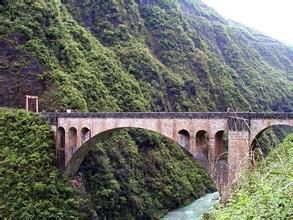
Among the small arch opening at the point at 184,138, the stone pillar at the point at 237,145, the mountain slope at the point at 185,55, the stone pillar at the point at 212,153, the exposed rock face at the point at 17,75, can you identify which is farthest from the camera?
the mountain slope at the point at 185,55

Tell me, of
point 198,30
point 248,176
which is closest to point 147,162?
point 248,176

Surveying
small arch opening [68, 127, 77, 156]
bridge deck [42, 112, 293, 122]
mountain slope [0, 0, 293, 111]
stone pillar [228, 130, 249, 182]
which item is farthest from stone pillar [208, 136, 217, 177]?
mountain slope [0, 0, 293, 111]

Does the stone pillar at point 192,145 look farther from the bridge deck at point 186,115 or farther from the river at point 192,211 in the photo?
the river at point 192,211

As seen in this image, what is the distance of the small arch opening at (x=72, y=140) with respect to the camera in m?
27.2

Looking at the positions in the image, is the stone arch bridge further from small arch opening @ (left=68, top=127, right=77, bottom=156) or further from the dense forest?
the dense forest

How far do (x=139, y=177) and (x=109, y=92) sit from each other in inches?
412

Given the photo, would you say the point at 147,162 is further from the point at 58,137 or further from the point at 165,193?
the point at 58,137

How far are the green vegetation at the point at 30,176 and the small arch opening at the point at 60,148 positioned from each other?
421mm

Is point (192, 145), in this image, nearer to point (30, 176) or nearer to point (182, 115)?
point (182, 115)

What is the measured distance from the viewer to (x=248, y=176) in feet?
24.6

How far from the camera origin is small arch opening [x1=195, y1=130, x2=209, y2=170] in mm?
20147

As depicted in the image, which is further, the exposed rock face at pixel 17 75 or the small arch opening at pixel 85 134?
the exposed rock face at pixel 17 75

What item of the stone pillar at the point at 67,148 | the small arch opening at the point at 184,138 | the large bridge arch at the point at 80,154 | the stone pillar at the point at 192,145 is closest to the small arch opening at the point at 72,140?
the stone pillar at the point at 67,148

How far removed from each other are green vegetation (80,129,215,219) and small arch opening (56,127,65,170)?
262cm
